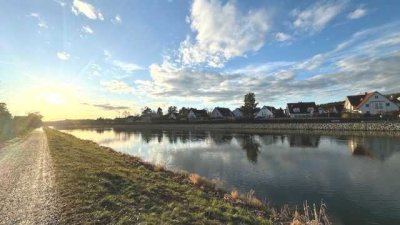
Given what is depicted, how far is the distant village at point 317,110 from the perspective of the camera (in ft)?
290

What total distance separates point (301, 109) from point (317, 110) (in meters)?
5.90

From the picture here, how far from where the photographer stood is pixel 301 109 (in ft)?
393

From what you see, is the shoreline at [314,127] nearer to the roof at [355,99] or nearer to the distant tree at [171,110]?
the roof at [355,99]

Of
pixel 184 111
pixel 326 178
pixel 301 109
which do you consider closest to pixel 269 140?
pixel 326 178

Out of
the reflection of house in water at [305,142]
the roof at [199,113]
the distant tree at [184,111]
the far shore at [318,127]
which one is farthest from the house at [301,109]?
the reflection of house in water at [305,142]

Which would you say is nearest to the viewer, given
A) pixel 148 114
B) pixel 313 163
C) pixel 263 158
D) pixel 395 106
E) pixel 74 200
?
pixel 74 200

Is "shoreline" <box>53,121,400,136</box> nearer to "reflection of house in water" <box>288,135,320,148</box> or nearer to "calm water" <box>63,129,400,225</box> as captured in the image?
"reflection of house in water" <box>288,135,320,148</box>

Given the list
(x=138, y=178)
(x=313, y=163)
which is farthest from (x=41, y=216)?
(x=313, y=163)

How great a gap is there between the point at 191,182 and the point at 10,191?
8389 millimetres

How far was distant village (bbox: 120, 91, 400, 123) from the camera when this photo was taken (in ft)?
290

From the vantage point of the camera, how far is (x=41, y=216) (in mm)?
9617

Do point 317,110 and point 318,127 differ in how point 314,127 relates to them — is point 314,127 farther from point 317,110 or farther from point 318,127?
point 317,110

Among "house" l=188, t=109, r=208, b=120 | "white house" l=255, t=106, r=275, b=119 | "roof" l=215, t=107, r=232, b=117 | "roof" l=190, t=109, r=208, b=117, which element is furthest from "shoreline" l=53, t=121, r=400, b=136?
"roof" l=190, t=109, r=208, b=117

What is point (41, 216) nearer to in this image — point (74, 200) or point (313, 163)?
point (74, 200)
